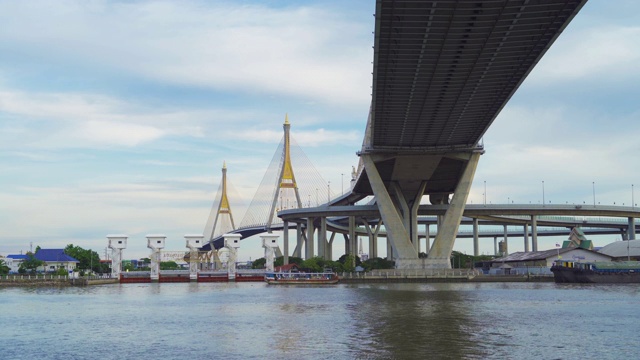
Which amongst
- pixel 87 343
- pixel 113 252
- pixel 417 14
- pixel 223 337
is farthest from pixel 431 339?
pixel 113 252

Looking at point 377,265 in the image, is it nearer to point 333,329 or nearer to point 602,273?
point 602,273

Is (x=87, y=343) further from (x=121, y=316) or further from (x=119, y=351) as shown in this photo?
(x=121, y=316)

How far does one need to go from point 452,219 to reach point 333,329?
203 ft

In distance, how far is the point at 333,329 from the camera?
35.5 metres

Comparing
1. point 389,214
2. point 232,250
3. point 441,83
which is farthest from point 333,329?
point 232,250

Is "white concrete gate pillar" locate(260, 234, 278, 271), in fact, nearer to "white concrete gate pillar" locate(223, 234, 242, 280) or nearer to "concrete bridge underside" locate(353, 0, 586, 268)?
"white concrete gate pillar" locate(223, 234, 242, 280)

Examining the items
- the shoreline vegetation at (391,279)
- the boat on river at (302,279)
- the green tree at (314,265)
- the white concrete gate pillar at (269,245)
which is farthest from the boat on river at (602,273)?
the white concrete gate pillar at (269,245)

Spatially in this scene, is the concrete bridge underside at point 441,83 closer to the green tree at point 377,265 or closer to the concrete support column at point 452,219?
the concrete support column at point 452,219

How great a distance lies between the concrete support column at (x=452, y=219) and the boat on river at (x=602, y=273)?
46.5 ft

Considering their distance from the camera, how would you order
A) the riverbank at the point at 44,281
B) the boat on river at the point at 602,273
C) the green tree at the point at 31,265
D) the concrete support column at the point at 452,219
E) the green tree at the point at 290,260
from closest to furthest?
the boat on river at the point at 602,273 → the concrete support column at the point at 452,219 → the riverbank at the point at 44,281 → the green tree at the point at 31,265 → the green tree at the point at 290,260

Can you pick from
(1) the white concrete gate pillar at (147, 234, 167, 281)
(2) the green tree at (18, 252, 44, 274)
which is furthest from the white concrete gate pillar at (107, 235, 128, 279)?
(2) the green tree at (18, 252, 44, 274)

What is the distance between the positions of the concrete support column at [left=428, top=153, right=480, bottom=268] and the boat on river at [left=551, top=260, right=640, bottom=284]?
14.2 metres

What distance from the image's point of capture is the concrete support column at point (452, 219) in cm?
9462

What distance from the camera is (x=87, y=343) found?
32.5 metres
